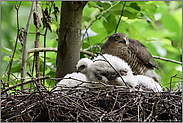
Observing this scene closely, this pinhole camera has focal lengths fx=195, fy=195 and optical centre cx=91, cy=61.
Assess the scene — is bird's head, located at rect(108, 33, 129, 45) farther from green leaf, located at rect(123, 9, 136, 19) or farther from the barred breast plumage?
green leaf, located at rect(123, 9, 136, 19)

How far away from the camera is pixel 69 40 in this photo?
2.19 m

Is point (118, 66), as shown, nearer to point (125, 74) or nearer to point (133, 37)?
point (125, 74)

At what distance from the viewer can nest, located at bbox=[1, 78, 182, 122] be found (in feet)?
4.18

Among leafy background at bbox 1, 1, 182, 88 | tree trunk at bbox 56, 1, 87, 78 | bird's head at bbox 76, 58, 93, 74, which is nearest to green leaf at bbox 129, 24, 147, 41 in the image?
leafy background at bbox 1, 1, 182, 88

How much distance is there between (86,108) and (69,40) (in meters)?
1.10

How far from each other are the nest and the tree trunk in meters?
0.75

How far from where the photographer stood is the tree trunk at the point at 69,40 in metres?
2.18

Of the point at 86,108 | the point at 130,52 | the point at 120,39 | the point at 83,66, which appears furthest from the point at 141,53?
the point at 86,108

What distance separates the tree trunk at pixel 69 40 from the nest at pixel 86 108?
2.47ft

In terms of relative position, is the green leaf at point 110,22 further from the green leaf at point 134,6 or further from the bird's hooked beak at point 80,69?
the bird's hooked beak at point 80,69

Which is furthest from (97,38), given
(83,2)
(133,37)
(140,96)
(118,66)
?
(140,96)

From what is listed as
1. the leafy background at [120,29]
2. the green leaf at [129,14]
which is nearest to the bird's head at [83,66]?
the leafy background at [120,29]

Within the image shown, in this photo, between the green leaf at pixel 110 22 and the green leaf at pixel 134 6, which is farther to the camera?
the green leaf at pixel 110 22

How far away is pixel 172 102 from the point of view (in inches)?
55.8
